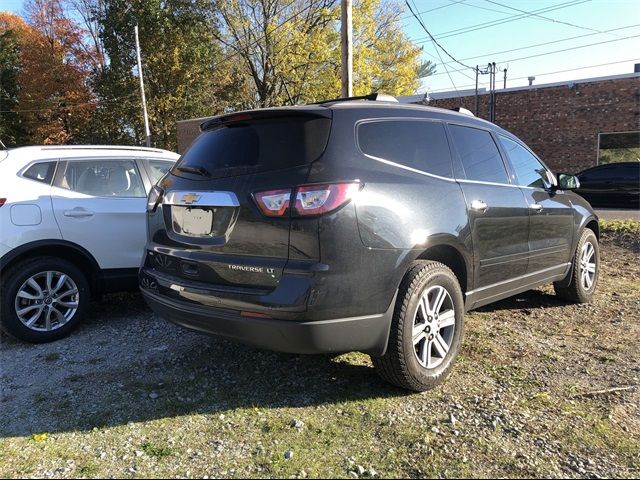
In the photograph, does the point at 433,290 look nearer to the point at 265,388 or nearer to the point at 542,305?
the point at 265,388

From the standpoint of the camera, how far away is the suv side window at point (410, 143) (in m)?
3.30

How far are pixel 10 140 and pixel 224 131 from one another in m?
40.9

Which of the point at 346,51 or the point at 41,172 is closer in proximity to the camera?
the point at 41,172

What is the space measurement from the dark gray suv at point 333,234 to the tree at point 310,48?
21.6m

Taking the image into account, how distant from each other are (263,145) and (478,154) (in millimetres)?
1940

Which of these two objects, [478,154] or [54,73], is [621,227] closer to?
[478,154]

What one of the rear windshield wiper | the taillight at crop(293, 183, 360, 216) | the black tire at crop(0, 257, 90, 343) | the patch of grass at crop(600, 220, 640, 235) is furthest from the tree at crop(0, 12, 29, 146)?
the taillight at crop(293, 183, 360, 216)

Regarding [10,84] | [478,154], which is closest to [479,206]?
[478,154]

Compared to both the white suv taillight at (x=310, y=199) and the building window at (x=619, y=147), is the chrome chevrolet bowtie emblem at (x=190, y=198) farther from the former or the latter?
the building window at (x=619, y=147)

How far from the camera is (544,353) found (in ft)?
13.6

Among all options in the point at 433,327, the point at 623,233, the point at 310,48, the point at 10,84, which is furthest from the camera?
the point at 10,84

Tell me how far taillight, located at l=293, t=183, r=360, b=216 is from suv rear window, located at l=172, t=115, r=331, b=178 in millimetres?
198

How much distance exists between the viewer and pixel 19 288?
4.59 m

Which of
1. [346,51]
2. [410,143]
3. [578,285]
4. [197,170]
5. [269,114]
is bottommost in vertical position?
[578,285]
